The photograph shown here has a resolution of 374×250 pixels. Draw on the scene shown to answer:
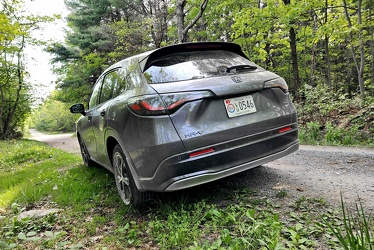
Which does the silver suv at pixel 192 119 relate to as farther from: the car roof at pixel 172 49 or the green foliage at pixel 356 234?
the green foliage at pixel 356 234

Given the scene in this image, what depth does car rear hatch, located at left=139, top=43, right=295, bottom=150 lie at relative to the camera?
211cm

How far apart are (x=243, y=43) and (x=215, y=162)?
11098 mm

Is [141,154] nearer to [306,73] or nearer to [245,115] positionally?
[245,115]

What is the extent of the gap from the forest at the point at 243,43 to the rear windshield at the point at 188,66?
14.6ft

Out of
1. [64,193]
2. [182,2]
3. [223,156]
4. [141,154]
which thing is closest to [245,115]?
[223,156]

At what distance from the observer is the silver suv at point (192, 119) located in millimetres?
2078

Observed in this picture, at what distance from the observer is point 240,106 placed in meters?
2.31

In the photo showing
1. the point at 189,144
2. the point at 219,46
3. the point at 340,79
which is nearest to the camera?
the point at 189,144

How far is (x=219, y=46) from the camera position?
2.89 metres

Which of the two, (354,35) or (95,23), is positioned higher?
(95,23)

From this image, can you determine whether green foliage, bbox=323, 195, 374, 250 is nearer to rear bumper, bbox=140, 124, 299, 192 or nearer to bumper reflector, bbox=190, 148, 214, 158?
rear bumper, bbox=140, 124, 299, 192

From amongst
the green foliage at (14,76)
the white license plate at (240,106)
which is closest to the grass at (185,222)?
the white license plate at (240,106)

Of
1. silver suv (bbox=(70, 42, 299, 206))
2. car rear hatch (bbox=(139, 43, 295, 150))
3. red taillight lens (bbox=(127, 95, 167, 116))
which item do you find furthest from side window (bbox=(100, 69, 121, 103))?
red taillight lens (bbox=(127, 95, 167, 116))

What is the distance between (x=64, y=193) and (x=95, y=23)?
18.4m
